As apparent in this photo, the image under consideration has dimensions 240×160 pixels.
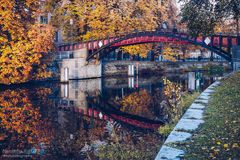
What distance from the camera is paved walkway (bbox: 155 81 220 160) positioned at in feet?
16.4

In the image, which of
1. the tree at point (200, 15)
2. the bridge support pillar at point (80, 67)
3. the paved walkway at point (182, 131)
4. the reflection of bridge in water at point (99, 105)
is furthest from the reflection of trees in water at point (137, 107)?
the bridge support pillar at point (80, 67)

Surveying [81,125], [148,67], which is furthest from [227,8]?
[148,67]

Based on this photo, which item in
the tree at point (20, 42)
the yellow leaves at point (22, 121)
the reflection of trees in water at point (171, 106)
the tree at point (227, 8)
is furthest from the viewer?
the tree at point (20, 42)

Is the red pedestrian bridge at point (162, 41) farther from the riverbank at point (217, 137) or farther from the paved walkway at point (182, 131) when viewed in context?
the riverbank at point (217, 137)

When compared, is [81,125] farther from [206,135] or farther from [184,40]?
[184,40]

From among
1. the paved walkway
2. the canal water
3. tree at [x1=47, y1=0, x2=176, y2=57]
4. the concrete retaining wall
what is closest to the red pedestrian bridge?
the concrete retaining wall

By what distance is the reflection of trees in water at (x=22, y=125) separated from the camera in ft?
32.5

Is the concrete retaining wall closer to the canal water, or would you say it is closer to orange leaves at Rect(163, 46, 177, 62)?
the canal water

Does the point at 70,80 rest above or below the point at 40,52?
below

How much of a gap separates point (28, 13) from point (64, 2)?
12002 mm

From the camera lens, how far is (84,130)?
11.3 m

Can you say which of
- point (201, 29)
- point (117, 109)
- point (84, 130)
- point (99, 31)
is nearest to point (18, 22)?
point (99, 31)

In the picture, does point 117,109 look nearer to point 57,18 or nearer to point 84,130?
point 84,130

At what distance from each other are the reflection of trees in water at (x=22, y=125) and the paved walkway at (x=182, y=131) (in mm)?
4822
